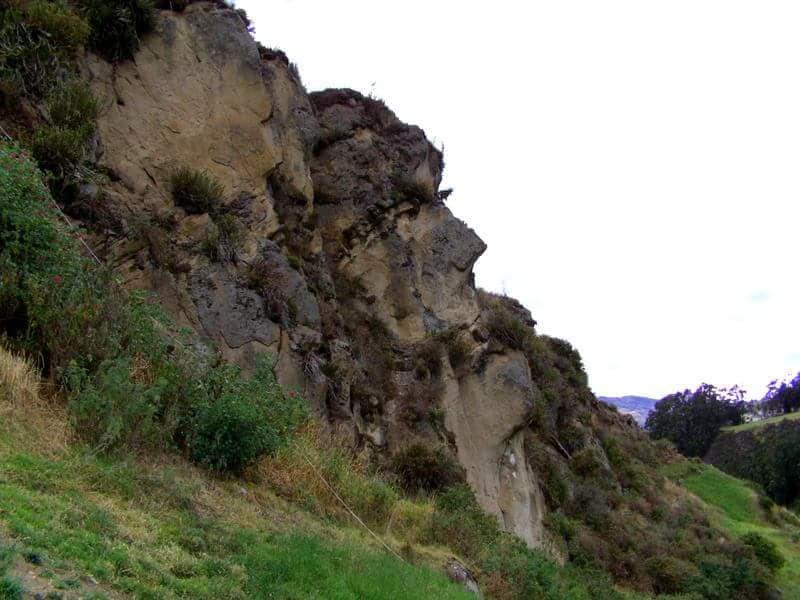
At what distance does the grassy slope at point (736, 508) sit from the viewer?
93.0 ft

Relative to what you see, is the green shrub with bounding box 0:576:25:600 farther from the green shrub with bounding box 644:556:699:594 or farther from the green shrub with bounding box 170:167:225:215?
the green shrub with bounding box 644:556:699:594

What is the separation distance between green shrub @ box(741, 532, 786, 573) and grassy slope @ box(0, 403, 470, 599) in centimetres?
2126

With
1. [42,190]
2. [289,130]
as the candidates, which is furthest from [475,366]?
[42,190]

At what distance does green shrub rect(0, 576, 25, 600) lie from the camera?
3.25 metres

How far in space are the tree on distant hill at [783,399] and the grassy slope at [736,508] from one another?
247ft

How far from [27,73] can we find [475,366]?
11.4 meters

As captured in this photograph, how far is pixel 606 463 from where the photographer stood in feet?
73.2

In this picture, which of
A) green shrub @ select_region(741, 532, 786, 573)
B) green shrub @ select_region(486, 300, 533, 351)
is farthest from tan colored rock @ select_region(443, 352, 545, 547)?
green shrub @ select_region(741, 532, 786, 573)

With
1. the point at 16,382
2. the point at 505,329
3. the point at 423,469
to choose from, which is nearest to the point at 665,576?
the point at 505,329

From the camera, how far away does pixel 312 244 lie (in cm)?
1447

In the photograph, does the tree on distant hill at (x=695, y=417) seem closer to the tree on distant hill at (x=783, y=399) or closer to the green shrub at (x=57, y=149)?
the tree on distant hill at (x=783, y=399)

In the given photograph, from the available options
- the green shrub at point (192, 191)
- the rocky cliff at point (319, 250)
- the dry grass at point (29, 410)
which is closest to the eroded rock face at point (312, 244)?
the rocky cliff at point (319, 250)

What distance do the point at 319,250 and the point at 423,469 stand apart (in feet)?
17.3

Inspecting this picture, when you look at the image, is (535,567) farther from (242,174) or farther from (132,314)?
(242,174)
